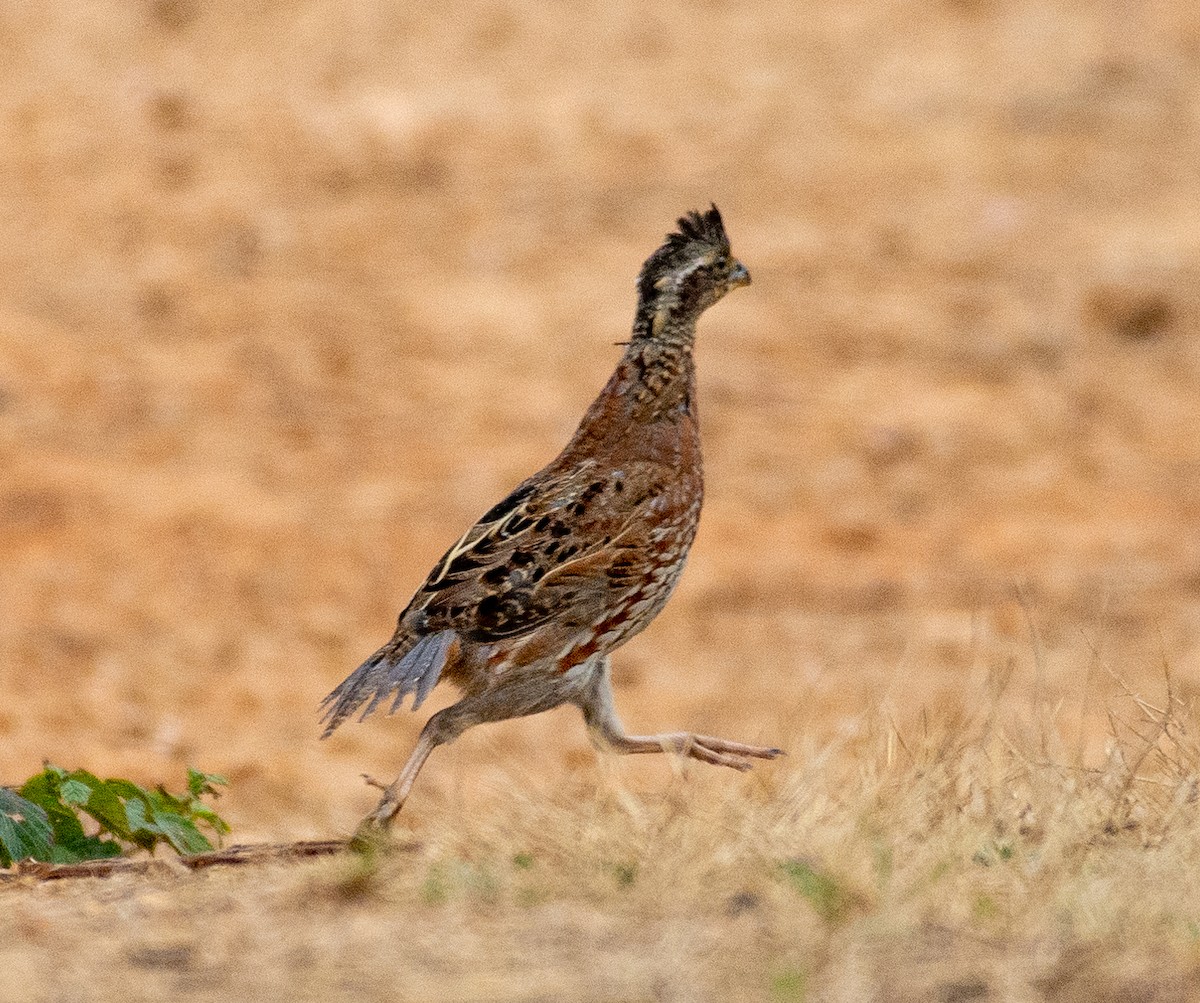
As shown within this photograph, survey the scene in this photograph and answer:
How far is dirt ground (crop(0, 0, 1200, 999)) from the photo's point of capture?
12078mm

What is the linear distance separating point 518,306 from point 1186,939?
12318mm

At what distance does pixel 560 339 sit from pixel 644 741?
33.6ft

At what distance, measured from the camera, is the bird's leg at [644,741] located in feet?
19.1

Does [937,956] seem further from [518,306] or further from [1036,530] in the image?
[518,306]

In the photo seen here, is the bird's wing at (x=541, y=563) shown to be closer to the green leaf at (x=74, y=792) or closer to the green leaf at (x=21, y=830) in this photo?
the green leaf at (x=74, y=792)

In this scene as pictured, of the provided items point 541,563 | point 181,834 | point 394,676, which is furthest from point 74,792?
point 541,563

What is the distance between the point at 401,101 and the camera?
1791cm

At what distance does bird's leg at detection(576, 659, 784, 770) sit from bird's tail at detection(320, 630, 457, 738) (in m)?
0.48

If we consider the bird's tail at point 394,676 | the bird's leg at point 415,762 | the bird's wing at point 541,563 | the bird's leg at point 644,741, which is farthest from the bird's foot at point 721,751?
the bird's tail at point 394,676

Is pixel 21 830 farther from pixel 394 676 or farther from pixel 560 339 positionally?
pixel 560 339

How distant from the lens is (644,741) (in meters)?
5.96

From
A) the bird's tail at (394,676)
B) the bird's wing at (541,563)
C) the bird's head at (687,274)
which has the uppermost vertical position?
the bird's head at (687,274)

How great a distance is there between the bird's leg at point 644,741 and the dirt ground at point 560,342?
133 inches

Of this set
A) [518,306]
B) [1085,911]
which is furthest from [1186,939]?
[518,306]
